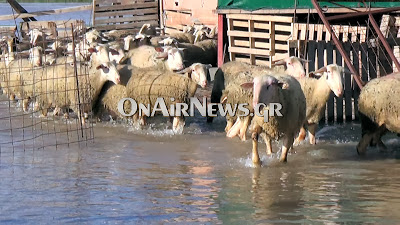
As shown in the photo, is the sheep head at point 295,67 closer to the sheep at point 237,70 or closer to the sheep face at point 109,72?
the sheep at point 237,70

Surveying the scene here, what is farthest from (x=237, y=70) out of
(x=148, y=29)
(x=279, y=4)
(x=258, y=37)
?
(x=148, y=29)

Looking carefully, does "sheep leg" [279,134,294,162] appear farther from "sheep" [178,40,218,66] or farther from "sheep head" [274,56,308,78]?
"sheep" [178,40,218,66]

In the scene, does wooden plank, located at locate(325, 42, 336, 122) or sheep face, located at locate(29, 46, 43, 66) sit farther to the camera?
sheep face, located at locate(29, 46, 43, 66)

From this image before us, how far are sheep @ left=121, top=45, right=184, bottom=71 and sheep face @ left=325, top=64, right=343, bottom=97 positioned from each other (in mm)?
3711

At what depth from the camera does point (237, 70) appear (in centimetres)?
1434

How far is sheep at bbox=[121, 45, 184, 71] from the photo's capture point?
1564 centimetres

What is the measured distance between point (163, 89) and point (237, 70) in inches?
53.3

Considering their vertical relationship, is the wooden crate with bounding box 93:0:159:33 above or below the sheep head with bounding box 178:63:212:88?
above

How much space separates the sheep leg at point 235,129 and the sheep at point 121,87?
3.78 feet

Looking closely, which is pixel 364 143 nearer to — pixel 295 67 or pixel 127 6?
pixel 295 67

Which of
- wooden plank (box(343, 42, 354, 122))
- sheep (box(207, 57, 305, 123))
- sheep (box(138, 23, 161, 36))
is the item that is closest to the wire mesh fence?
sheep (box(207, 57, 305, 123))

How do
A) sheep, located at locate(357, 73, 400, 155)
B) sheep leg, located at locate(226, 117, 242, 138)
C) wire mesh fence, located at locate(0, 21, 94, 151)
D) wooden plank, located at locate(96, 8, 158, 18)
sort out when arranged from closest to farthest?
1. sheep, located at locate(357, 73, 400, 155)
2. sheep leg, located at locate(226, 117, 242, 138)
3. wire mesh fence, located at locate(0, 21, 94, 151)
4. wooden plank, located at locate(96, 8, 158, 18)

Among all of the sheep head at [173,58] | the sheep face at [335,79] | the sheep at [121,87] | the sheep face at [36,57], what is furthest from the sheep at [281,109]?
the sheep face at [36,57]

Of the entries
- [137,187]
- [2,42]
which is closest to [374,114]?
[137,187]
